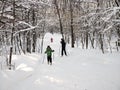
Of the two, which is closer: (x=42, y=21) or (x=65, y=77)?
(x=65, y=77)

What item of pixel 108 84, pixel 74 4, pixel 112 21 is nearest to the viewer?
pixel 112 21

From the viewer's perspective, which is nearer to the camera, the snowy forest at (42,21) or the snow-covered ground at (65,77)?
the snow-covered ground at (65,77)

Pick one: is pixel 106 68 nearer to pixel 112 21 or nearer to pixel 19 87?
pixel 112 21

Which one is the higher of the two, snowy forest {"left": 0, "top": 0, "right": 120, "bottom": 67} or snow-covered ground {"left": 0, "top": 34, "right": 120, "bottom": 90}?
snowy forest {"left": 0, "top": 0, "right": 120, "bottom": 67}

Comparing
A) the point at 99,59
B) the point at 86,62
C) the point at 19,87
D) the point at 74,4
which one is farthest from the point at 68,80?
the point at 74,4

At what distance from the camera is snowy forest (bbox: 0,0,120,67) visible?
42.5ft

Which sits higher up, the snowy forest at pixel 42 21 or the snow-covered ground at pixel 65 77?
the snowy forest at pixel 42 21

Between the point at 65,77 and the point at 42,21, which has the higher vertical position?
the point at 42,21

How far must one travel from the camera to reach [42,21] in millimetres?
32094

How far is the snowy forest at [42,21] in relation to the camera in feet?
42.5

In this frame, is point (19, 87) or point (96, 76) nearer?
point (19, 87)

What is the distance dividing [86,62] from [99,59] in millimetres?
1772

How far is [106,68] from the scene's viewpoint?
1633cm

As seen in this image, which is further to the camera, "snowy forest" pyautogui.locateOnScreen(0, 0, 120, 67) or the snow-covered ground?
"snowy forest" pyautogui.locateOnScreen(0, 0, 120, 67)
